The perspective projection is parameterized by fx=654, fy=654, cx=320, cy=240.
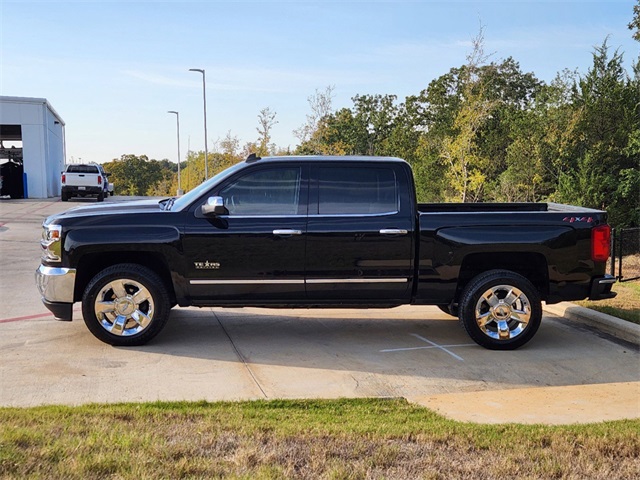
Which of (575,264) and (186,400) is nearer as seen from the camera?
(186,400)

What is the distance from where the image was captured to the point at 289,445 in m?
4.02

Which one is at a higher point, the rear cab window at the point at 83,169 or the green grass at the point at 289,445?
the rear cab window at the point at 83,169

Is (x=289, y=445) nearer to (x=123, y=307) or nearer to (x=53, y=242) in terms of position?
(x=123, y=307)

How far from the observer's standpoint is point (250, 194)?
682cm

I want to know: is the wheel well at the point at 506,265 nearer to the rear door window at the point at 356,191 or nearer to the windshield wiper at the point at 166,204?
the rear door window at the point at 356,191

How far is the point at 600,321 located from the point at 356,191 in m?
3.41

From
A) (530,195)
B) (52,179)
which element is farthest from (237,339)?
(52,179)

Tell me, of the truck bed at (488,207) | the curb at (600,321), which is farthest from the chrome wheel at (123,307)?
the curb at (600,321)

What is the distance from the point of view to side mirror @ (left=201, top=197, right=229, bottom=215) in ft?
21.3

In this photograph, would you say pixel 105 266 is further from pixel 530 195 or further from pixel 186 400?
pixel 530 195

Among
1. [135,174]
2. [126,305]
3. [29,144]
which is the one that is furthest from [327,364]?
[135,174]

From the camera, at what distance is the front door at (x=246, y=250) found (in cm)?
668

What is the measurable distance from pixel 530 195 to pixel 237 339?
17.3 metres

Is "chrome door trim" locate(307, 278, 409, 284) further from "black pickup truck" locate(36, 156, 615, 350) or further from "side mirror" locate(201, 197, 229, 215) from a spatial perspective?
"side mirror" locate(201, 197, 229, 215)
